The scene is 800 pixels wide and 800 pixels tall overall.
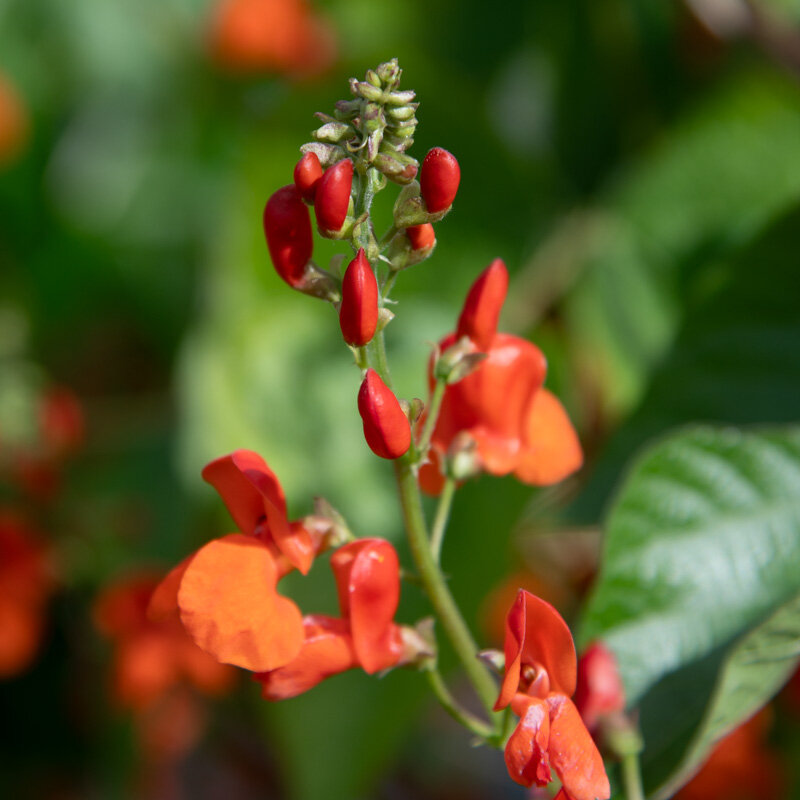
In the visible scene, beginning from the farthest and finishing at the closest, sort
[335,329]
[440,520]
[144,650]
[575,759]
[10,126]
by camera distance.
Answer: [10,126]
[335,329]
[144,650]
[440,520]
[575,759]

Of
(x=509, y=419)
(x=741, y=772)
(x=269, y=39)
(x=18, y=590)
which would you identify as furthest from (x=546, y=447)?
(x=269, y=39)

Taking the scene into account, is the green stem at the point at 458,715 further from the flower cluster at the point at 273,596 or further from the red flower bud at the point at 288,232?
the red flower bud at the point at 288,232

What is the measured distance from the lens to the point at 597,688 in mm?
683

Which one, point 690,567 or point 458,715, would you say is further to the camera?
point 690,567

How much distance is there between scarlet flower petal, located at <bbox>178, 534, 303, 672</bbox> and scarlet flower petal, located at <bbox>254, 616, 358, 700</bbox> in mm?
22

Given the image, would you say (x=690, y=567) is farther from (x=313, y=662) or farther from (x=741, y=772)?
(x=741, y=772)

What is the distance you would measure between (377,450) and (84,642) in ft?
4.17

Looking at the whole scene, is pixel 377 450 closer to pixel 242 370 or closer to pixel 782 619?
pixel 782 619

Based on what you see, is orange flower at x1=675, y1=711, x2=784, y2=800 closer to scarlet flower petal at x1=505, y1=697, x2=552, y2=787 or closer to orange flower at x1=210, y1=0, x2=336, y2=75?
scarlet flower petal at x1=505, y1=697, x2=552, y2=787

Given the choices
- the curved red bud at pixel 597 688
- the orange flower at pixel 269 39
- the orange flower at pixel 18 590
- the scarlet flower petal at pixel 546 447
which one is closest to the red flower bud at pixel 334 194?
the scarlet flower petal at pixel 546 447

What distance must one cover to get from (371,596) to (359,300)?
18 cm

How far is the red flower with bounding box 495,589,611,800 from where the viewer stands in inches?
20.8

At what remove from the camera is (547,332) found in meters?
1.42

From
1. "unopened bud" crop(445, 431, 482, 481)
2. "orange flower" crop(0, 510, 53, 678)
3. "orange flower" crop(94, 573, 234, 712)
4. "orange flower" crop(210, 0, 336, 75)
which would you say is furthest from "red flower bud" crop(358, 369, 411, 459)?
"orange flower" crop(210, 0, 336, 75)
